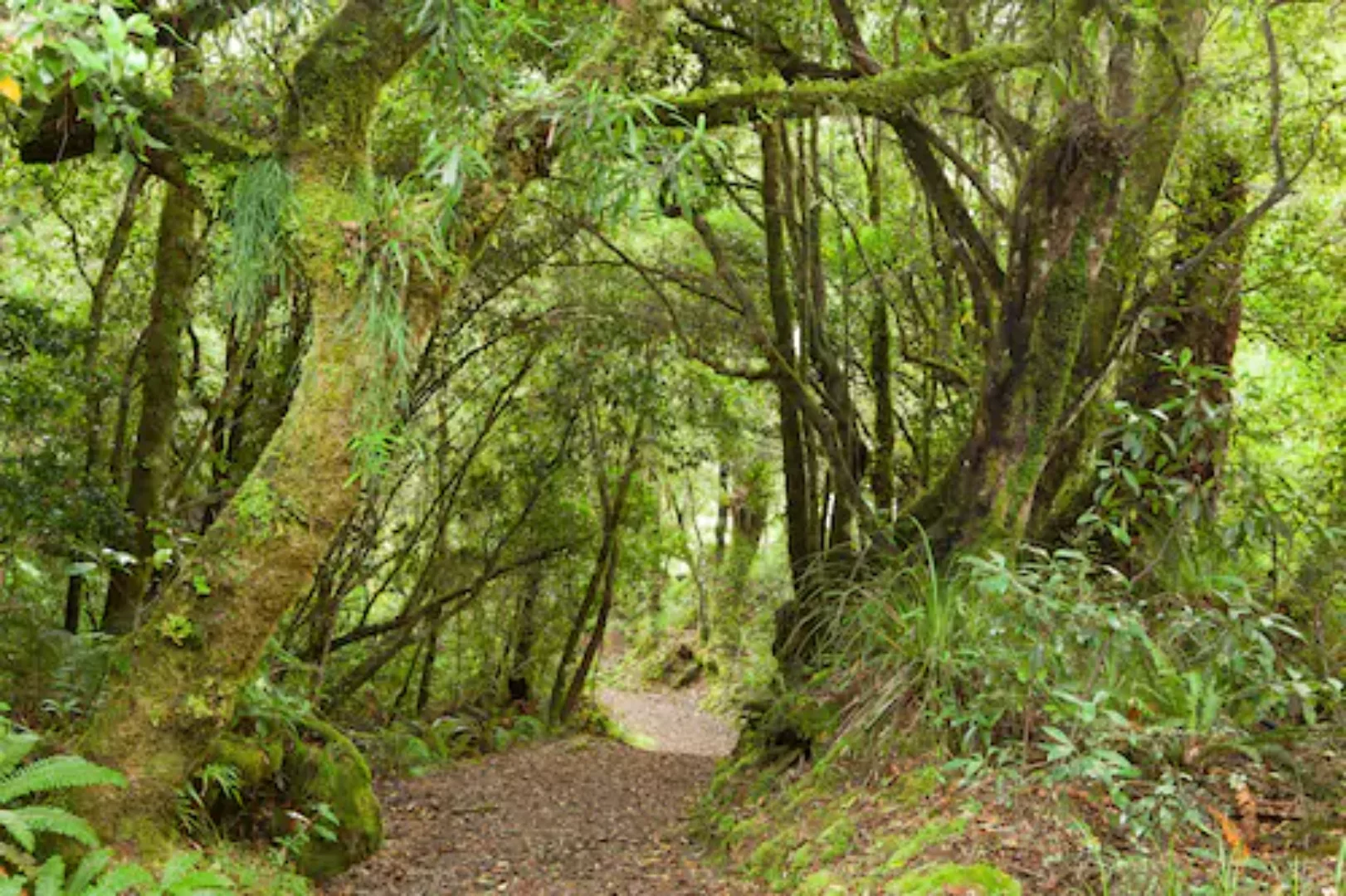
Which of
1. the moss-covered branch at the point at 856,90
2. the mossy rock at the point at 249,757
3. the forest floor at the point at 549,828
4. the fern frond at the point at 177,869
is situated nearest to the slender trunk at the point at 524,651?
the forest floor at the point at 549,828

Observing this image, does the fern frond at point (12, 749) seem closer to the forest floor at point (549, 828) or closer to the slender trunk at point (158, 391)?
the forest floor at point (549, 828)

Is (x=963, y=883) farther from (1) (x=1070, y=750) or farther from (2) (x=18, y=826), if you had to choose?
(2) (x=18, y=826)

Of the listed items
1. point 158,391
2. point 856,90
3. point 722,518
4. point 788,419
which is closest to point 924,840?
point 856,90

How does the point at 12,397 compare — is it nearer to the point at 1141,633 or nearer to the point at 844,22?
the point at 844,22

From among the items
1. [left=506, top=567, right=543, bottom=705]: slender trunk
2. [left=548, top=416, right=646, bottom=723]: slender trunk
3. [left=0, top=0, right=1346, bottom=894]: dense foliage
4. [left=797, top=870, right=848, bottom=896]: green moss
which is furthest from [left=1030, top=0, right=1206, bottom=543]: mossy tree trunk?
[left=506, top=567, right=543, bottom=705]: slender trunk

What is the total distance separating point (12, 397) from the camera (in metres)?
6.07

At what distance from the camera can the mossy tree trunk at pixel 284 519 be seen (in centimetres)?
383

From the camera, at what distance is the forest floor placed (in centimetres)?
552

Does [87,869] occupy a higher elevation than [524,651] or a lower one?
higher

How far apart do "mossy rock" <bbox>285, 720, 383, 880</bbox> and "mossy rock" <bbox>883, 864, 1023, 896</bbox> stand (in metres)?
2.85

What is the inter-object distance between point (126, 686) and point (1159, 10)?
609 centimetres

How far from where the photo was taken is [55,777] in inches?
129

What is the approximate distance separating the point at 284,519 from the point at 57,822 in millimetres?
1188

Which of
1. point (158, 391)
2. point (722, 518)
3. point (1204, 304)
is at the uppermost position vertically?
point (1204, 304)
